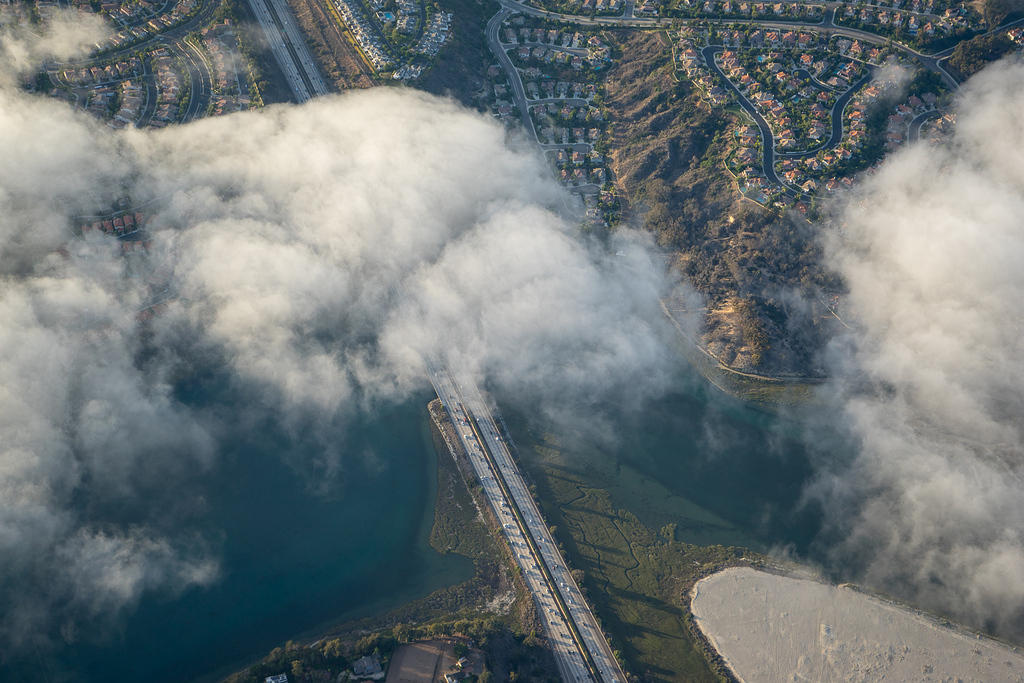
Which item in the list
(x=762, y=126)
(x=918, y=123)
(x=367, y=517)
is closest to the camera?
(x=367, y=517)

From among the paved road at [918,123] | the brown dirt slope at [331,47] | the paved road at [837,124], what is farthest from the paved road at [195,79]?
the paved road at [918,123]

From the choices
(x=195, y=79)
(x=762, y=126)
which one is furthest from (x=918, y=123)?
(x=195, y=79)

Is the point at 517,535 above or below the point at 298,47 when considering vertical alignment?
below

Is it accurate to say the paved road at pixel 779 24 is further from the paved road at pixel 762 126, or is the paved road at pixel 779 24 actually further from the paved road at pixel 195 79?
the paved road at pixel 195 79

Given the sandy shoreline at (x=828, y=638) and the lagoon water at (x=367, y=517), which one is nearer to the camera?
the sandy shoreline at (x=828, y=638)

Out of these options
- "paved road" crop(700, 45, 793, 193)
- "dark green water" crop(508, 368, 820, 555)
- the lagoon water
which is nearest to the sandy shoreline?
"dark green water" crop(508, 368, 820, 555)

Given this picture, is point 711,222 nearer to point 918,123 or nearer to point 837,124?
point 837,124
